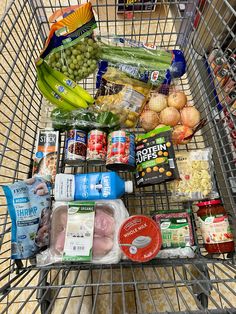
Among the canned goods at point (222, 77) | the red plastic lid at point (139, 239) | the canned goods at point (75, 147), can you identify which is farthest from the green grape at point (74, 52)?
the red plastic lid at point (139, 239)

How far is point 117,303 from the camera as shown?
3.41 ft

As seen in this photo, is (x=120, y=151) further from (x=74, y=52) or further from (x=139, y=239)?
(x=74, y=52)

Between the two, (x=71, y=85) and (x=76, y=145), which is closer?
(x=76, y=145)

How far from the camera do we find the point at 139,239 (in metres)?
0.68

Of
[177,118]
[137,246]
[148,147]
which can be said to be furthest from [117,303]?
[177,118]

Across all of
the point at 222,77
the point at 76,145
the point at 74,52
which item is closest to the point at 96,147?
the point at 76,145

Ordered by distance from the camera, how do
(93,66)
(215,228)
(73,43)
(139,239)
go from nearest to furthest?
1. (139,239)
2. (215,228)
3. (73,43)
4. (93,66)

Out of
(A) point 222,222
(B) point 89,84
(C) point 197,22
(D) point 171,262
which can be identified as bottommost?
(D) point 171,262

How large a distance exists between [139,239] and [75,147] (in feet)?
1.32

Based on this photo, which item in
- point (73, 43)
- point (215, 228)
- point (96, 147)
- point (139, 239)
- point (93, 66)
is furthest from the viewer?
point (93, 66)

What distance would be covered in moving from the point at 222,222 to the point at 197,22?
827mm

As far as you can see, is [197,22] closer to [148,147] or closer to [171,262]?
[148,147]

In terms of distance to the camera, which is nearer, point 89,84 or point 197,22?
point 197,22

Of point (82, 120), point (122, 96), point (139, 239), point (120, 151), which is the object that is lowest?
point (139, 239)
